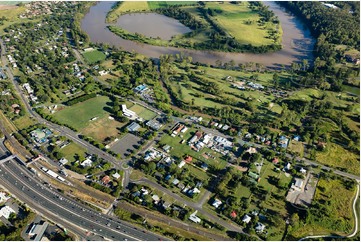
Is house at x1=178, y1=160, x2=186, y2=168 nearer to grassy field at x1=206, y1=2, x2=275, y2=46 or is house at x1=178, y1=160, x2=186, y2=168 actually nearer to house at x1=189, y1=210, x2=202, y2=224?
house at x1=189, y1=210, x2=202, y2=224

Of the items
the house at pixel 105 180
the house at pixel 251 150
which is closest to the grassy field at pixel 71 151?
the house at pixel 105 180

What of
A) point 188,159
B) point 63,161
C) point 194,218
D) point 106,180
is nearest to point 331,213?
point 194,218

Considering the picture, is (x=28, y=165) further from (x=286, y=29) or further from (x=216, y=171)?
(x=286, y=29)

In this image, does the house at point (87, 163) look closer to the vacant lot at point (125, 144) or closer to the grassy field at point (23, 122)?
the vacant lot at point (125, 144)

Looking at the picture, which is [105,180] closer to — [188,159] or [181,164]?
[181,164]

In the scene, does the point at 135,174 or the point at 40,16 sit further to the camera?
the point at 40,16

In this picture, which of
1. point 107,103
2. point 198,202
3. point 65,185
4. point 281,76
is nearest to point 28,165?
point 65,185

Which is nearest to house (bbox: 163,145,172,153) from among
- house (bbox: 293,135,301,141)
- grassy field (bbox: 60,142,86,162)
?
grassy field (bbox: 60,142,86,162)

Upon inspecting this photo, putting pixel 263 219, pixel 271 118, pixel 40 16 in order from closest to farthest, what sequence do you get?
pixel 263 219 < pixel 271 118 < pixel 40 16
